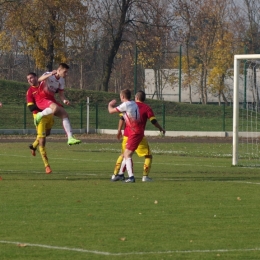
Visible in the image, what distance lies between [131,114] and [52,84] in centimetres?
246

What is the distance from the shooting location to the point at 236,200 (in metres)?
13.1

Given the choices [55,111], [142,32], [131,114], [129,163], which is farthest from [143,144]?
[142,32]

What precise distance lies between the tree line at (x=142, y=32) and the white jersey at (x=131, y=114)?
120ft

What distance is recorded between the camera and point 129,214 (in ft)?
37.3

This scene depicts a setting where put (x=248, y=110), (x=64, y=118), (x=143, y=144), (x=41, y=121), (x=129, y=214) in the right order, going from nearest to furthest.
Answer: (x=129, y=214)
(x=143, y=144)
(x=64, y=118)
(x=41, y=121)
(x=248, y=110)

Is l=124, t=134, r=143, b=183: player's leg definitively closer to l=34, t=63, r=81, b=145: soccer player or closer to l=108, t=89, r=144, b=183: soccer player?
l=108, t=89, r=144, b=183: soccer player

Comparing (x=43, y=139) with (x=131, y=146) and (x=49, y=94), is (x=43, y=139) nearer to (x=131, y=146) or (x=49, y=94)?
(x=49, y=94)

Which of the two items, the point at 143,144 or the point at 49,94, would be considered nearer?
the point at 143,144

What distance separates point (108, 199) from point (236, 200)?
197cm

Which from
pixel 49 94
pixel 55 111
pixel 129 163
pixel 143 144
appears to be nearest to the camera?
pixel 129 163

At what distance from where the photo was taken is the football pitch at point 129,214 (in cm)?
871

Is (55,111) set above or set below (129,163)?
above

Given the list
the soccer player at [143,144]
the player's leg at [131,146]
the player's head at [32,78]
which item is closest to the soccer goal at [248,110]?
the soccer player at [143,144]

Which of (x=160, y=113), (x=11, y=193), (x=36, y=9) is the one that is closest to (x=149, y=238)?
(x=11, y=193)
